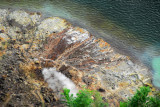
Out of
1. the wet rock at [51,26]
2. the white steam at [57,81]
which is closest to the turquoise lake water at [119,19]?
the wet rock at [51,26]

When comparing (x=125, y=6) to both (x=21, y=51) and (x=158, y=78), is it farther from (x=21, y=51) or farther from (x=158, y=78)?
(x=21, y=51)

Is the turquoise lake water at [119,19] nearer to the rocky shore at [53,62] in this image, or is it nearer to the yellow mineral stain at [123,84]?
the rocky shore at [53,62]

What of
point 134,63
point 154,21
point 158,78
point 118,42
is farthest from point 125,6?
point 158,78

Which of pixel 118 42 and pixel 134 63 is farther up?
pixel 118 42

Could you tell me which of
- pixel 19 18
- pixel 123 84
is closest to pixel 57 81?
pixel 123 84

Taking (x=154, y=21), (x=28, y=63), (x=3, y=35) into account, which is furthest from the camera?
(x=154, y=21)

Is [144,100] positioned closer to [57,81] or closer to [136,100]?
[136,100]

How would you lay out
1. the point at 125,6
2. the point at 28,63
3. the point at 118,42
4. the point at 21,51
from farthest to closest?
the point at 125,6 → the point at 118,42 → the point at 21,51 → the point at 28,63
